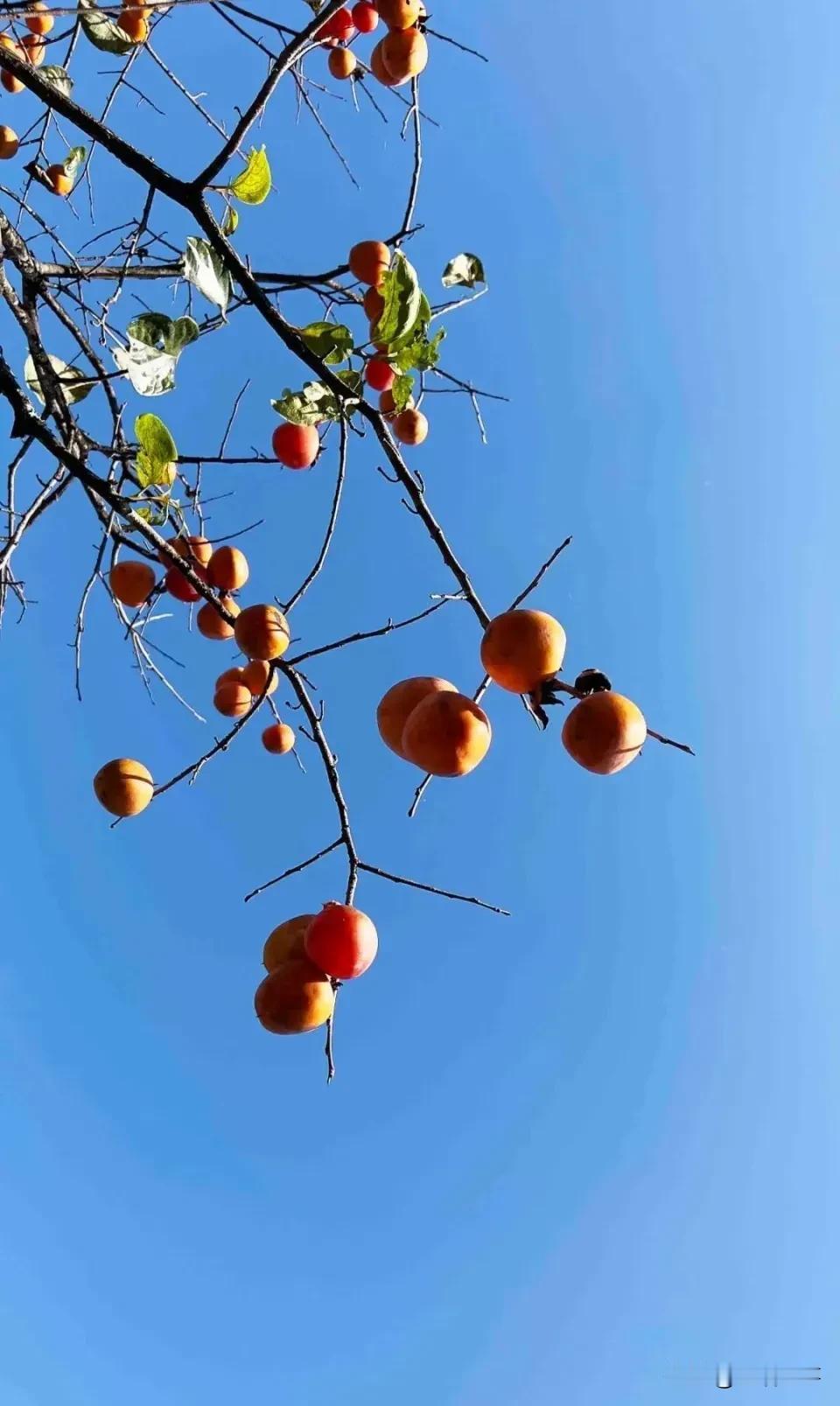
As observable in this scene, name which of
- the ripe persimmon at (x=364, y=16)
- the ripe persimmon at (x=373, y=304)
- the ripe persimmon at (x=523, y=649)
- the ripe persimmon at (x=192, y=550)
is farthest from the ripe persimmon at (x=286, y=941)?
the ripe persimmon at (x=364, y=16)

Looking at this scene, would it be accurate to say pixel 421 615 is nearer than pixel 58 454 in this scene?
Yes

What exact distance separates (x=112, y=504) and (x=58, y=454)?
0.20 metres

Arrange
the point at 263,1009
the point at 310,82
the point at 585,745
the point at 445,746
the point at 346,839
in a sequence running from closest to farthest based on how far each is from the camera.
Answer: the point at 585,745 < the point at 445,746 < the point at 263,1009 < the point at 346,839 < the point at 310,82

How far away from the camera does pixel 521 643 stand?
1.52 meters

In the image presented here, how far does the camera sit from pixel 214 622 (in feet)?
9.97

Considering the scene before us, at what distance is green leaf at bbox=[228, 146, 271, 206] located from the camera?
2.21 meters

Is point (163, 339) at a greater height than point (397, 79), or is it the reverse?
point (397, 79)

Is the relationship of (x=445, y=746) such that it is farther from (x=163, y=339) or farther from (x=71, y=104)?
(x=71, y=104)

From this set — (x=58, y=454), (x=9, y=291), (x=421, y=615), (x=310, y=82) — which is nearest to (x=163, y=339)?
(x=58, y=454)

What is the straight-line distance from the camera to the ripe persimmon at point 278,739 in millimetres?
3537

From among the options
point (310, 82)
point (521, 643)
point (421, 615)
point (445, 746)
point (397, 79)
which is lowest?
point (445, 746)

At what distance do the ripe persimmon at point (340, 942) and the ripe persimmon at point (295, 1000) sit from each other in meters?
0.04

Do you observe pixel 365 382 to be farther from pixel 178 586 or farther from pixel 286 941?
pixel 286 941

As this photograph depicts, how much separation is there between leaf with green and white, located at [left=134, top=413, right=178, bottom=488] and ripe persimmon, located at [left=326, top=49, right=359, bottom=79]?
2329mm
